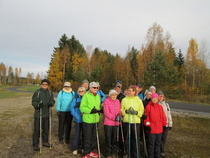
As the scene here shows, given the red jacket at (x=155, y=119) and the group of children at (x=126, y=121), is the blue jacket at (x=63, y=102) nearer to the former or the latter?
the group of children at (x=126, y=121)

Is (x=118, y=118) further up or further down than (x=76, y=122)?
further up

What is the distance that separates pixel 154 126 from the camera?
417 centimetres

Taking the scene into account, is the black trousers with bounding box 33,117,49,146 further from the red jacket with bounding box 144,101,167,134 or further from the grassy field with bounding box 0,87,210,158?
the red jacket with bounding box 144,101,167,134

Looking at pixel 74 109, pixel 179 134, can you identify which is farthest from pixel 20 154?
pixel 179 134

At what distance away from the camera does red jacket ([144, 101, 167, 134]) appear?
4.17m

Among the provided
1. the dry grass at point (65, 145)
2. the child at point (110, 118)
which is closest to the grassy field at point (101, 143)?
the dry grass at point (65, 145)

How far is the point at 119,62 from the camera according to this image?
114 feet

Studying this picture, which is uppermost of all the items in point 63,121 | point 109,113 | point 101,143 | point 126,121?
point 109,113

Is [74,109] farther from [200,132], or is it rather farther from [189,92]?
[189,92]

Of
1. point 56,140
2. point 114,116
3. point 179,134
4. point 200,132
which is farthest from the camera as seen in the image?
point 200,132

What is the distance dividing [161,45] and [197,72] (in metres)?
13.0

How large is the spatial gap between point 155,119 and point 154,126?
19 cm

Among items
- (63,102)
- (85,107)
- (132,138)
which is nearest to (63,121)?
(63,102)

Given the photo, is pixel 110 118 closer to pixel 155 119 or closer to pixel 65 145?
pixel 155 119
